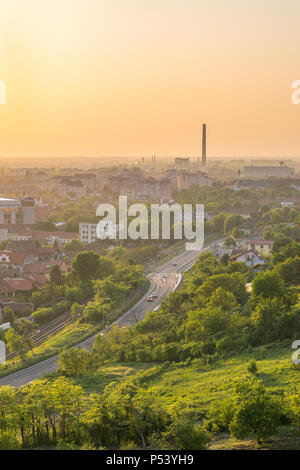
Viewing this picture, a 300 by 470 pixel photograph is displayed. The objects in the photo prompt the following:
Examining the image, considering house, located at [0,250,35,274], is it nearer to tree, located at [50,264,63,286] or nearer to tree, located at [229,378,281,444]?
tree, located at [50,264,63,286]

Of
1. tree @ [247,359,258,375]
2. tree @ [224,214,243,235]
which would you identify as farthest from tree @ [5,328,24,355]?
tree @ [224,214,243,235]

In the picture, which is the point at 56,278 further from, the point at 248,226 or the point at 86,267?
the point at 248,226

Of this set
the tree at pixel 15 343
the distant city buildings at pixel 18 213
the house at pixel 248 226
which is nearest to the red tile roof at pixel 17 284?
the tree at pixel 15 343

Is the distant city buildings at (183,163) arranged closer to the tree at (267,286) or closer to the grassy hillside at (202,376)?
the tree at (267,286)

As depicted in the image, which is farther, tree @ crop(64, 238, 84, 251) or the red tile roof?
tree @ crop(64, 238, 84, 251)
